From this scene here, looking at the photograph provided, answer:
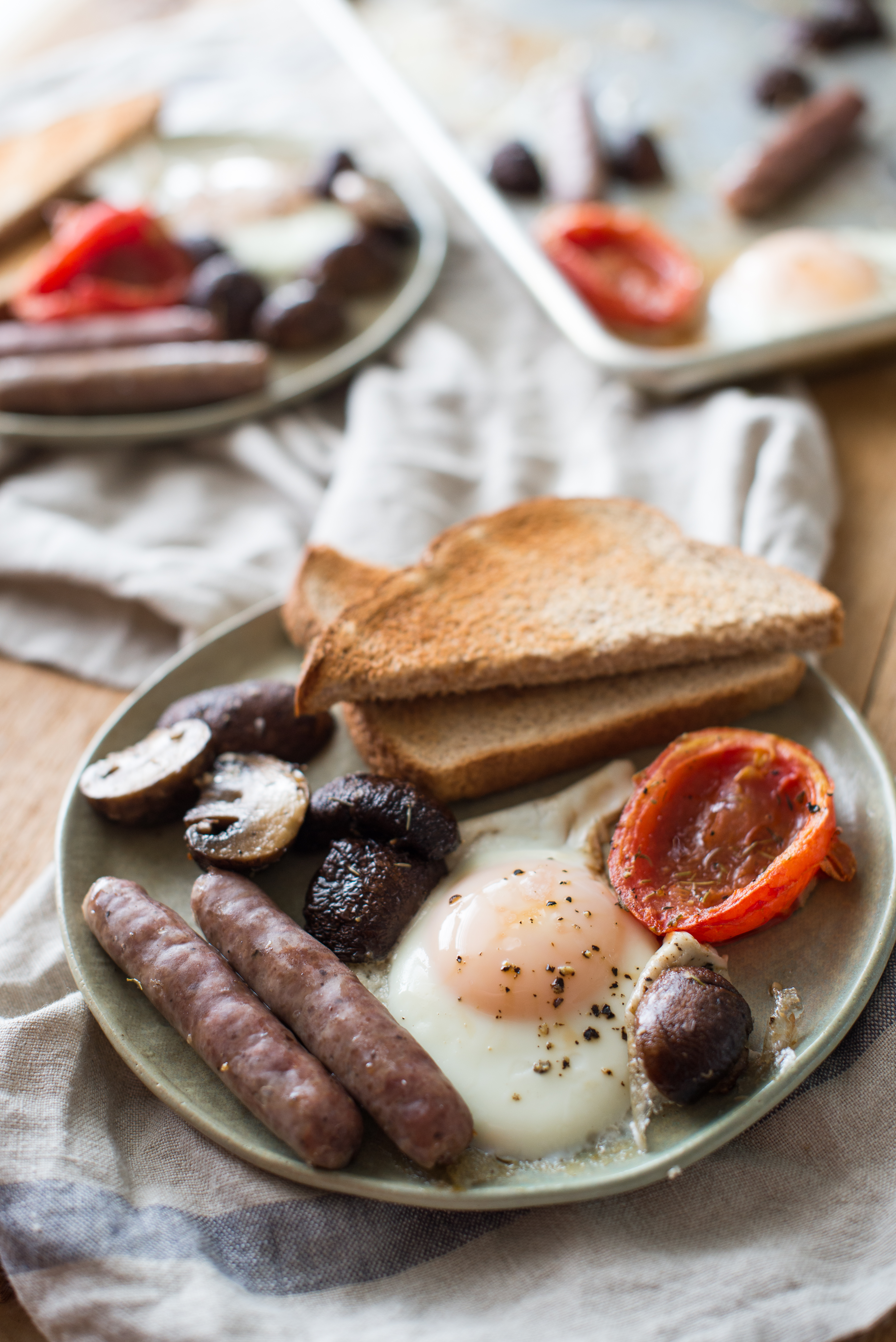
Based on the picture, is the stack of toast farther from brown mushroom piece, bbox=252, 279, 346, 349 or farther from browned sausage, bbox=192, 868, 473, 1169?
brown mushroom piece, bbox=252, 279, 346, 349

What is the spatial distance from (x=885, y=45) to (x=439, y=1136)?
17.6 feet

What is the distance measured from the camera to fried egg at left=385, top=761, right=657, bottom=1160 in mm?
1844

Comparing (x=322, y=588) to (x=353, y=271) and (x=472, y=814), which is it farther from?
(x=353, y=271)

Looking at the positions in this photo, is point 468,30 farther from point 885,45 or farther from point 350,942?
point 350,942

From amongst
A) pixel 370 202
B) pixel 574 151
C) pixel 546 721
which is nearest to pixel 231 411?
pixel 370 202

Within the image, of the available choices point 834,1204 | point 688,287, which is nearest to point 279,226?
point 688,287

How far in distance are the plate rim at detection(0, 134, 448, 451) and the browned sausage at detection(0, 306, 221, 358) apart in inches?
9.8

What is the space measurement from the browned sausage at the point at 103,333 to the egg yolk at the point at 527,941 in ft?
8.06

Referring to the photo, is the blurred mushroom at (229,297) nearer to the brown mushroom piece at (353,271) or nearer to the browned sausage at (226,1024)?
the brown mushroom piece at (353,271)

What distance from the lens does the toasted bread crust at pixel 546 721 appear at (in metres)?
2.43

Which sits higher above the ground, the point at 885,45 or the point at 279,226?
the point at 279,226

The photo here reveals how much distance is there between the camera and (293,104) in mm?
5109

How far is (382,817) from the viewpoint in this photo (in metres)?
2.21

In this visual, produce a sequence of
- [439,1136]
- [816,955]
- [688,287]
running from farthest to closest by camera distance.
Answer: [688,287]
[816,955]
[439,1136]
